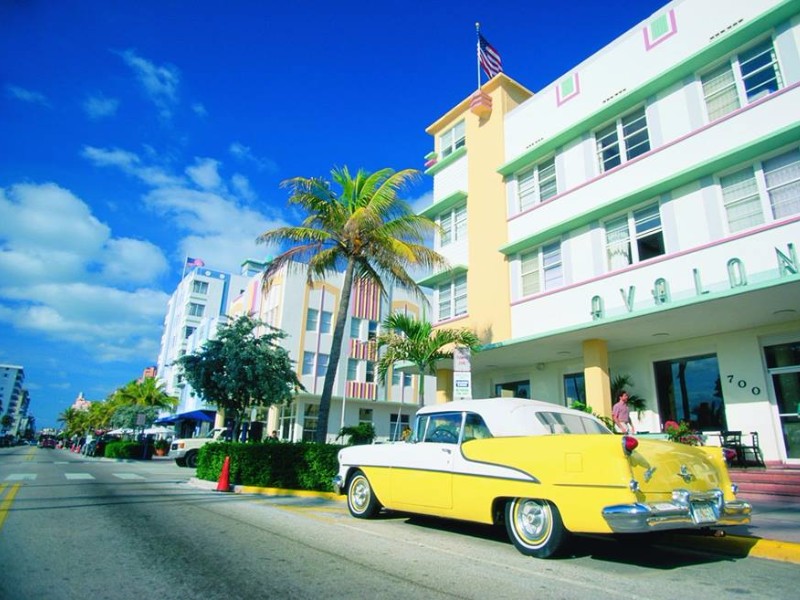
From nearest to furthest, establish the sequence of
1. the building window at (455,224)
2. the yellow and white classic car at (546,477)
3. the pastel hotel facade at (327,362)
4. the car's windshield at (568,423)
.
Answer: the yellow and white classic car at (546,477)
the car's windshield at (568,423)
the building window at (455,224)
the pastel hotel facade at (327,362)

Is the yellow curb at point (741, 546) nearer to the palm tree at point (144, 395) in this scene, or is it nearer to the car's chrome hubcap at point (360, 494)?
the car's chrome hubcap at point (360, 494)

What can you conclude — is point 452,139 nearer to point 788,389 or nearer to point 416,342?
point 416,342

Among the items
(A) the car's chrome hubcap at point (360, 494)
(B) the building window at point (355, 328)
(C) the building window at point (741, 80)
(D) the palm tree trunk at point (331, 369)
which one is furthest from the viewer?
(B) the building window at point (355, 328)

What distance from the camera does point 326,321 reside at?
37.6 m

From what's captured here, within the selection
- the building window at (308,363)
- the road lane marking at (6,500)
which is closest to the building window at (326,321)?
the building window at (308,363)

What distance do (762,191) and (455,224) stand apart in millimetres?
10385

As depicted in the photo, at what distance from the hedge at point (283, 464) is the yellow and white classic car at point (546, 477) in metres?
5.13

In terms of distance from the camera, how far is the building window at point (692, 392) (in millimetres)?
12477

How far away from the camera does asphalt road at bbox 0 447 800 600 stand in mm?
4066

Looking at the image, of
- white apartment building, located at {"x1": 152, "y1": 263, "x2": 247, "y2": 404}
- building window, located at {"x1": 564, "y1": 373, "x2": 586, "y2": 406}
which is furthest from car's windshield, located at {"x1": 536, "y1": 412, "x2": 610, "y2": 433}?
white apartment building, located at {"x1": 152, "y1": 263, "x2": 247, "y2": 404}

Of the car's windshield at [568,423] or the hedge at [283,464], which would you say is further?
the hedge at [283,464]

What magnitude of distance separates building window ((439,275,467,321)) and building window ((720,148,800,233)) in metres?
8.85

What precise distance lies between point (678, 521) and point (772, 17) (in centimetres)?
1173

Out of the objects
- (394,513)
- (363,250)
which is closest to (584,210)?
(363,250)
